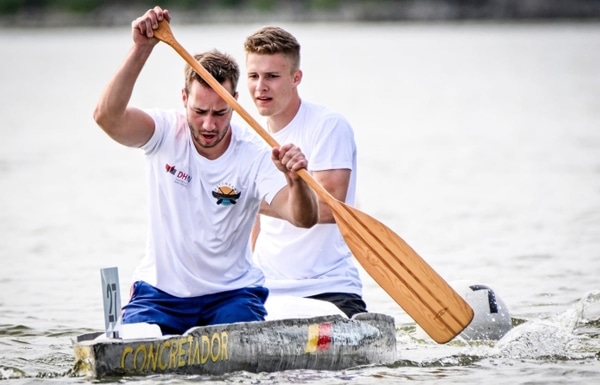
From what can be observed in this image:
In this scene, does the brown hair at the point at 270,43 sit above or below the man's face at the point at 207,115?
above

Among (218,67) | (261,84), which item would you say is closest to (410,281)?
(261,84)

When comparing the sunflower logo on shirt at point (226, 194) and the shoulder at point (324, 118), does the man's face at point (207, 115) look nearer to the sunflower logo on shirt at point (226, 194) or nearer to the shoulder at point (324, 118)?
the sunflower logo on shirt at point (226, 194)

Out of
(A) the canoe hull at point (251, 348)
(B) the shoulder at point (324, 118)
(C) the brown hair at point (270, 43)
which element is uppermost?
(C) the brown hair at point (270, 43)

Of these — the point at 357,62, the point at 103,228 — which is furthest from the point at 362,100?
the point at 357,62

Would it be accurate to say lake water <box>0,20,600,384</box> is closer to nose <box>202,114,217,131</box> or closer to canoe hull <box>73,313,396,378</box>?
canoe hull <box>73,313,396,378</box>

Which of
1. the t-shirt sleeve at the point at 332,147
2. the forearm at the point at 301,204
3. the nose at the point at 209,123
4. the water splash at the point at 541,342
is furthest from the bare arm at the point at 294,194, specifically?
the water splash at the point at 541,342

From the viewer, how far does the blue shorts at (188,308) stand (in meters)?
8.67

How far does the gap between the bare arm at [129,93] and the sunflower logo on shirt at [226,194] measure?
1.78 feet

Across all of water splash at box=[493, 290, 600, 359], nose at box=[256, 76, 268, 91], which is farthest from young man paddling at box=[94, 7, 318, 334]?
water splash at box=[493, 290, 600, 359]

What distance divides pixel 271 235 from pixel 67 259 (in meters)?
5.60

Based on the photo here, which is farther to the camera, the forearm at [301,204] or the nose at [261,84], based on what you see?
the nose at [261,84]

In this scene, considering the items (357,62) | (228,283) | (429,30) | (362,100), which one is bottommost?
(228,283)

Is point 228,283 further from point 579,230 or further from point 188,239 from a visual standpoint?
point 579,230

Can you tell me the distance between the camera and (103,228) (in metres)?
17.1
